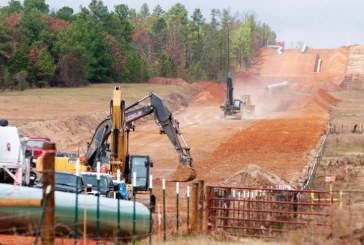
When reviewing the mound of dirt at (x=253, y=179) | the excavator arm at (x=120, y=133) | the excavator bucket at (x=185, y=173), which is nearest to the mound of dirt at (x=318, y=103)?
the excavator bucket at (x=185, y=173)

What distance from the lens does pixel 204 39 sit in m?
173

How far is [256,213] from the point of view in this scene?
84.8 feet

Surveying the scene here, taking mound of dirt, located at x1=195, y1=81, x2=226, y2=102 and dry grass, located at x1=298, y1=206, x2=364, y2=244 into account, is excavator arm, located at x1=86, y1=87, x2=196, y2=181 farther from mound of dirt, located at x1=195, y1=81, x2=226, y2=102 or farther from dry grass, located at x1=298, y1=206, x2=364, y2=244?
mound of dirt, located at x1=195, y1=81, x2=226, y2=102

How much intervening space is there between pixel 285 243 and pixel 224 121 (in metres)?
59.6

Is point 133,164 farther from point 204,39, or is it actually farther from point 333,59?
point 204,39

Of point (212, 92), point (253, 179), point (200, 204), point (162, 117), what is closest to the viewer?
point (200, 204)

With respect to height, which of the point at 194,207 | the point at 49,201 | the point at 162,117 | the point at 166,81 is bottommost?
the point at 194,207

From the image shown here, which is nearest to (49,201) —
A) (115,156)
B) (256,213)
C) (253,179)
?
(256,213)

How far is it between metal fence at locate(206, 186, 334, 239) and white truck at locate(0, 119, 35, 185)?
7.12m

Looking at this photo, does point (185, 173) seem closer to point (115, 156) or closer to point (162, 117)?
point (162, 117)

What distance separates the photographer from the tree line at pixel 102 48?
11275cm

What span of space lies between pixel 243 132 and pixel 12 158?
39.8 m

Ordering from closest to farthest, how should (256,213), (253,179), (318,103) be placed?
(256,213) < (253,179) < (318,103)

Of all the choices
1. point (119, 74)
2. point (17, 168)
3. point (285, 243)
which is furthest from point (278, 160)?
point (119, 74)
